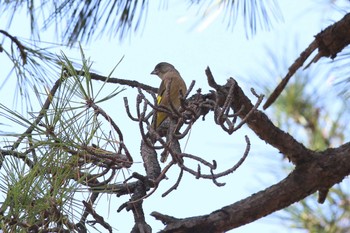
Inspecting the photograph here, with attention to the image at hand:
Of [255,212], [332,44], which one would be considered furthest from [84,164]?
[332,44]

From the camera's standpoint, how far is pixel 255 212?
2277 millimetres

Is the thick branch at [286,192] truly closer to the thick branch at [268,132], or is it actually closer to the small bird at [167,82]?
the thick branch at [268,132]

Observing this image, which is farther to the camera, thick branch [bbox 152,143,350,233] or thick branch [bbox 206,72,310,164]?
thick branch [bbox 206,72,310,164]

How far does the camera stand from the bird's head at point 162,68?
4004mm

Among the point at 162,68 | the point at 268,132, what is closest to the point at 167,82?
the point at 268,132

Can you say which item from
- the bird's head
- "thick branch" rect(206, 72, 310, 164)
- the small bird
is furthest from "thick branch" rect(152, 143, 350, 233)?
the bird's head

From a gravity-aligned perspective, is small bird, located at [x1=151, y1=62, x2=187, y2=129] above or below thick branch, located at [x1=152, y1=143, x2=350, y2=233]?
above

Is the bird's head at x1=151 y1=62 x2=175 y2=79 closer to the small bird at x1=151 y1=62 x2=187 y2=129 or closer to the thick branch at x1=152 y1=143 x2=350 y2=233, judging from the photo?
the small bird at x1=151 y1=62 x2=187 y2=129

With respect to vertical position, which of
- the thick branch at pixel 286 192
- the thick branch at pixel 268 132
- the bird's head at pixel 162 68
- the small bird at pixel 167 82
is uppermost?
the bird's head at pixel 162 68

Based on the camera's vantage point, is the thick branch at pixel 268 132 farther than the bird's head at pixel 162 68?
No

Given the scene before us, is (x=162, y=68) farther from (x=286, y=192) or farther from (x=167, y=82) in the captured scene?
(x=286, y=192)

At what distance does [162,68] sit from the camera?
4.08 metres

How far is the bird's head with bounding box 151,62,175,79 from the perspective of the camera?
13.1ft

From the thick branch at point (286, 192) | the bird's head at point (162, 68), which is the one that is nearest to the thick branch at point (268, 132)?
the thick branch at point (286, 192)
